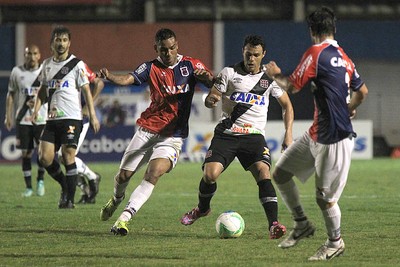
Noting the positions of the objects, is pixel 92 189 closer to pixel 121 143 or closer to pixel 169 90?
pixel 169 90

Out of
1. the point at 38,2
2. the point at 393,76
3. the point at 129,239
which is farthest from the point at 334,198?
the point at 393,76

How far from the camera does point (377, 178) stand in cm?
2031

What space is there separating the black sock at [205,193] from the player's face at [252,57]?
1.31 meters

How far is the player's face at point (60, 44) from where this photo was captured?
12905 mm

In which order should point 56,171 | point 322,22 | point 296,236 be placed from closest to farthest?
point 322,22
point 296,236
point 56,171

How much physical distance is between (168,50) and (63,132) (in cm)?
327

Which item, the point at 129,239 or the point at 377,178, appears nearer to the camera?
the point at 129,239

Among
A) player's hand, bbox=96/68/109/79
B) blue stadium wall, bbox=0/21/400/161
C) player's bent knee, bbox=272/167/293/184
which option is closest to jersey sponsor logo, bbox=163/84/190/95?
player's hand, bbox=96/68/109/79

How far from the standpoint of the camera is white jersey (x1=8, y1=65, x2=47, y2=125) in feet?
52.6

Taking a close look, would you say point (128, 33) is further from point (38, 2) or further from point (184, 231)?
point (184, 231)

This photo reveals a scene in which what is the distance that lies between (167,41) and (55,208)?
4313mm

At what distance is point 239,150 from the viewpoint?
10.4 metres

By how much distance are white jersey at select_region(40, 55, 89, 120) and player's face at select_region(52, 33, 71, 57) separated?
159 millimetres

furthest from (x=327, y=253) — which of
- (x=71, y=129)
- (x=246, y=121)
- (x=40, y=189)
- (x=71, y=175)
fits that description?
(x=40, y=189)
